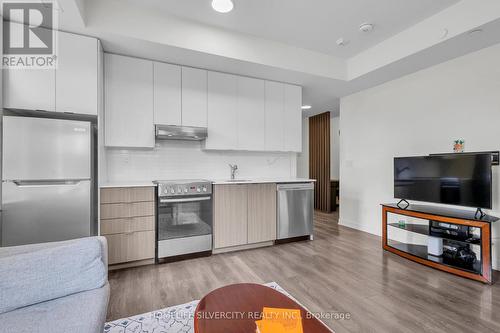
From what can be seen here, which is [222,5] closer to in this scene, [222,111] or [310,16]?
[310,16]

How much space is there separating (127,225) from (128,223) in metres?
0.02

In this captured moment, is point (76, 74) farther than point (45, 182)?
Yes

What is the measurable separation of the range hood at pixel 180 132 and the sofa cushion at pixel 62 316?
2136 millimetres

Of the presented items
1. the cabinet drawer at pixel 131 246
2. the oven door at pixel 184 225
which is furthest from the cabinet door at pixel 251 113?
the cabinet drawer at pixel 131 246

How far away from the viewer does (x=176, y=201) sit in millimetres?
2908

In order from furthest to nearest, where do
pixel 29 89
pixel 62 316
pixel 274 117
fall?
pixel 274 117 < pixel 29 89 < pixel 62 316

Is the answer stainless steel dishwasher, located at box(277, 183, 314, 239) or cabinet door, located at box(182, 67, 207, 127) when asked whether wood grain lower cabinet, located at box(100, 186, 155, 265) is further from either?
stainless steel dishwasher, located at box(277, 183, 314, 239)

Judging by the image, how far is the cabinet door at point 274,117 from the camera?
155 inches

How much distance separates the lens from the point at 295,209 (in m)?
3.67

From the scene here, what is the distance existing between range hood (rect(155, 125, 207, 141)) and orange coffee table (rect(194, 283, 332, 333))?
227 cm

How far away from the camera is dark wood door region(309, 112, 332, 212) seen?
19.6 feet

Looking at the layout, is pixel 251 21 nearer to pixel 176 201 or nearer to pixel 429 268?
pixel 176 201

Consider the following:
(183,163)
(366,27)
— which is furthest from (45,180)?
(366,27)

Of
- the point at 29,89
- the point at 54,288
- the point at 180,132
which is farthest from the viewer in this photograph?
the point at 180,132
